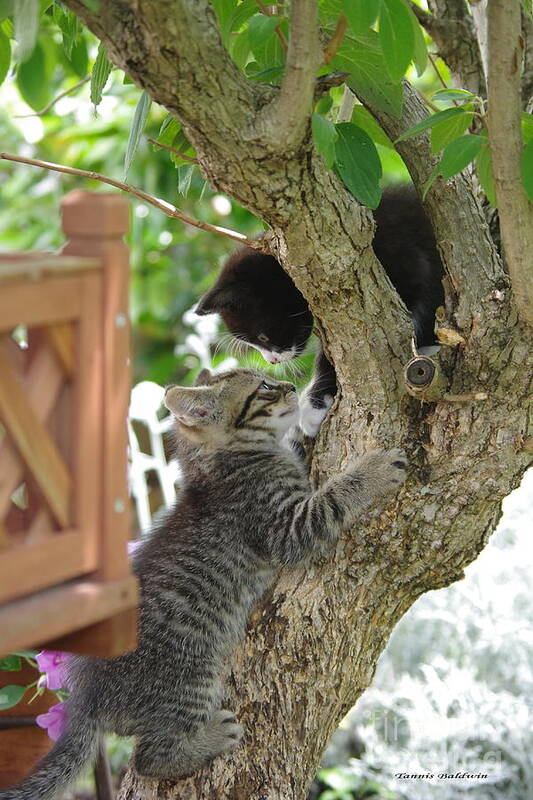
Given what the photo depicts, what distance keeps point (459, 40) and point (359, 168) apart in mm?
863

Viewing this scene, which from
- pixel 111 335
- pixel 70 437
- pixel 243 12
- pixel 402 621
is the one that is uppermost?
pixel 243 12

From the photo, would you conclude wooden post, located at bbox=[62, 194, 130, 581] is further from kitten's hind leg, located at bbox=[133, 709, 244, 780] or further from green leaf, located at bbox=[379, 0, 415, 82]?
kitten's hind leg, located at bbox=[133, 709, 244, 780]

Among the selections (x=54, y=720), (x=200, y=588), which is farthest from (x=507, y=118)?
(x=54, y=720)

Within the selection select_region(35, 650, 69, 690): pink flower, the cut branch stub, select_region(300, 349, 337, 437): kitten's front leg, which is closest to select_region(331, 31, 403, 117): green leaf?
the cut branch stub

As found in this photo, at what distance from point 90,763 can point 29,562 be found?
104 cm

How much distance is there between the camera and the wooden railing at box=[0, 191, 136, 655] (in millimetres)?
962

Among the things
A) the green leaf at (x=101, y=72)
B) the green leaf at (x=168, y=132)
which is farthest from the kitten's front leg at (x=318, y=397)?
the green leaf at (x=101, y=72)

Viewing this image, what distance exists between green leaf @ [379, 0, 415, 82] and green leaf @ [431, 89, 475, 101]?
17cm

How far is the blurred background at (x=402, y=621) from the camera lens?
3.06 m

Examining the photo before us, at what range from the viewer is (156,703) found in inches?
71.5

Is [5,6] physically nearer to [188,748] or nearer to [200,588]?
[200,588]

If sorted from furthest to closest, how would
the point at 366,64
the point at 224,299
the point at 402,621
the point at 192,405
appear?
the point at 402,621 → the point at 224,299 → the point at 192,405 → the point at 366,64

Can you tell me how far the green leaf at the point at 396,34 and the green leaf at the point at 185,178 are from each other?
66 cm

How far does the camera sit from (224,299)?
8.46ft
